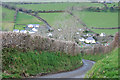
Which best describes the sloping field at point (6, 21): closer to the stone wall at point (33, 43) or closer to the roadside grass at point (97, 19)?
the stone wall at point (33, 43)

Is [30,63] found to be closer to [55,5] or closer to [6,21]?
[6,21]

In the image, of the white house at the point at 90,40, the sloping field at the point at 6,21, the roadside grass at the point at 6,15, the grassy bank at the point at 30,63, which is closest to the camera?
the grassy bank at the point at 30,63

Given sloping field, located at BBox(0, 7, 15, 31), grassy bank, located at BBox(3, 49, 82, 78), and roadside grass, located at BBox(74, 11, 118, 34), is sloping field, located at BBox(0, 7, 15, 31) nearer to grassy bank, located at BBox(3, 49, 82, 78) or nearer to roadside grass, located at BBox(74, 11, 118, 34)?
grassy bank, located at BBox(3, 49, 82, 78)

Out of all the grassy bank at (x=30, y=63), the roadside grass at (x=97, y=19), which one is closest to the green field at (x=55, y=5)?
the roadside grass at (x=97, y=19)

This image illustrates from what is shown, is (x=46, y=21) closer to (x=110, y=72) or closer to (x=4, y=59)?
(x=4, y=59)

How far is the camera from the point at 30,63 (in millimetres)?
14312

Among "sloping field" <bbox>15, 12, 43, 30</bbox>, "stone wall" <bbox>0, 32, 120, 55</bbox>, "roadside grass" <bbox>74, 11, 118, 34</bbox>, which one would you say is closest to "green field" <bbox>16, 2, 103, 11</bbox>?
"roadside grass" <bbox>74, 11, 118, 34</bbox>

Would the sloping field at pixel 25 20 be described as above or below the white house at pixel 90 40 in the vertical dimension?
above

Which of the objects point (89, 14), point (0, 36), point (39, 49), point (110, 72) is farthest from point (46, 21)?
point (110, 72)

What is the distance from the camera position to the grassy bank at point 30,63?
1260cm

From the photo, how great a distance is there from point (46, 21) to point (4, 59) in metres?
39.6

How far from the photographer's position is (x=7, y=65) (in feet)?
41.4

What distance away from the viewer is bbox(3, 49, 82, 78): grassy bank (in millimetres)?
12602

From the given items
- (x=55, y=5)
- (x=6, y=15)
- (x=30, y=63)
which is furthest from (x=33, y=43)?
(x=55, y=5)
